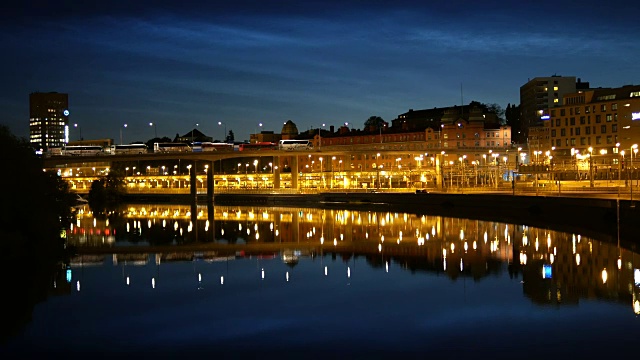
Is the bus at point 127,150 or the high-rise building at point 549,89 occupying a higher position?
the high-rise building at point 549,89

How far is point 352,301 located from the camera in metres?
33.1

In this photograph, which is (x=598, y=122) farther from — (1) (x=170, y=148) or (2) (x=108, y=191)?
(2) (x=108, y=191)

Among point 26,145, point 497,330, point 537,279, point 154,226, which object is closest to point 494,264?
point 537,279

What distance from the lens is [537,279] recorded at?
1485 inches

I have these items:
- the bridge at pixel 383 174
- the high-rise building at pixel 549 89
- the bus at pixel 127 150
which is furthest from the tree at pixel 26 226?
the high-rise building at pixel 549 89

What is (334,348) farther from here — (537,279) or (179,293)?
(537,279)

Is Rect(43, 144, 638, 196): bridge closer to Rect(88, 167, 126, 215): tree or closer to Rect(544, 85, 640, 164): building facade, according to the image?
Rect(88, 167, 126, 215): tree

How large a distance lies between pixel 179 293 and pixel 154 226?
4294cm

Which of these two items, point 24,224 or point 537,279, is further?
point 24,224

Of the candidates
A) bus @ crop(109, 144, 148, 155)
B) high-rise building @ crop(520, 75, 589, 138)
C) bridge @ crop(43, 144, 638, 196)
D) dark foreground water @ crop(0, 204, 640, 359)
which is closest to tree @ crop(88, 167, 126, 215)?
bridge @ crop(43, 144, 638, 196)

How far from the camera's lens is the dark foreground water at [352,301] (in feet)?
83.9

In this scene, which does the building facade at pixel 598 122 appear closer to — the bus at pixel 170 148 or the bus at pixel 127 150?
the bus at pixel 170 148

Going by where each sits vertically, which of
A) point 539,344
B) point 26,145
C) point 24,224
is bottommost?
point 539,344

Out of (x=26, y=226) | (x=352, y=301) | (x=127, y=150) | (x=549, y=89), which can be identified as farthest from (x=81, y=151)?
(x=352, y=301)
